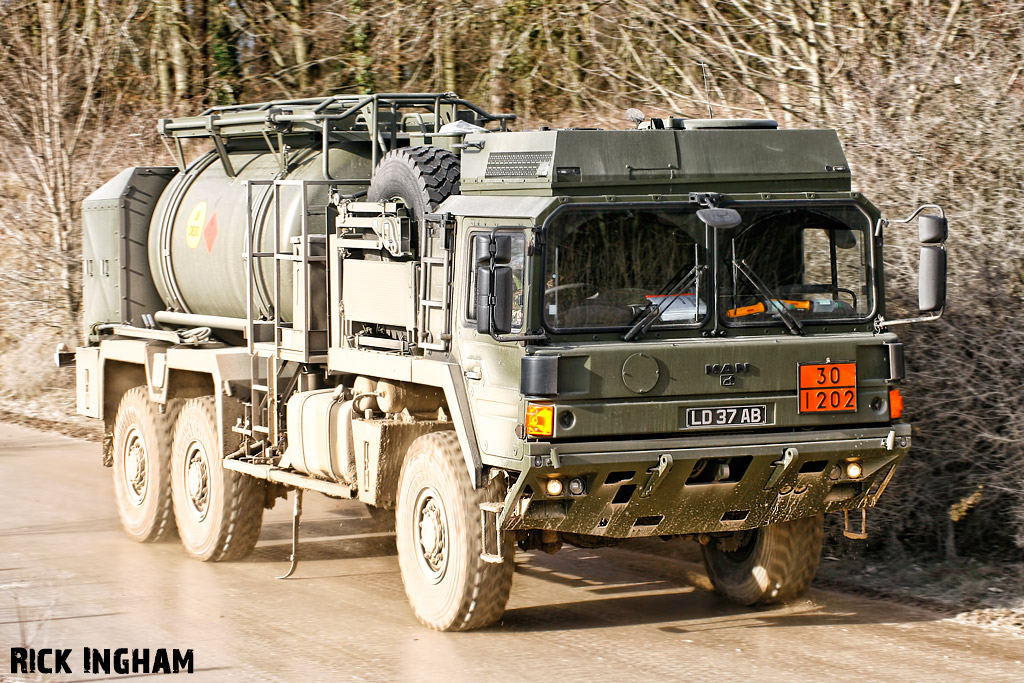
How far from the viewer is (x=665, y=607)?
8.66 meters

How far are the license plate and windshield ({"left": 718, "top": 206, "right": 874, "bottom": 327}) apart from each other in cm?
45

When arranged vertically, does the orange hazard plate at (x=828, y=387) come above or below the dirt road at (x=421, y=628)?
above

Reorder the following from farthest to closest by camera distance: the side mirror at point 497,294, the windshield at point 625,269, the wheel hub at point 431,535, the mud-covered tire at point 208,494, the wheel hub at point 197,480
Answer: the wheel hub at point 197,480
the mud-covered tire at point 208,494
the wheel hub at point 431,535
the windshield at point 625,269
the side mirror at point 497,294

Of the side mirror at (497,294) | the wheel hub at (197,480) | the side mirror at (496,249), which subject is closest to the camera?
the side mirror at (497,294)

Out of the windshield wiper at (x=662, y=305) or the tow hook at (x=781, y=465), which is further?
the tow hook at (x=781, y=465)

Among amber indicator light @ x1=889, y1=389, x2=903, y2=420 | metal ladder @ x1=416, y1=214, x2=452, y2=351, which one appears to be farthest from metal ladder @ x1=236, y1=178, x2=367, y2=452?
amber indicator light @ x1=889, y1=389, x2=903, y2=420

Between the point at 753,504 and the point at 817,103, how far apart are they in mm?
5118

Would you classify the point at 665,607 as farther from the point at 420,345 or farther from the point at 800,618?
the point at 420,345

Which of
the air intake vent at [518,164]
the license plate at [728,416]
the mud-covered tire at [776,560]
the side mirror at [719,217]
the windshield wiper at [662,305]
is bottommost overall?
the mud-covered tire at [776,560]

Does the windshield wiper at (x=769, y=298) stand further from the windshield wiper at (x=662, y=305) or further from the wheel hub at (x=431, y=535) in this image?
the wheel hub at (x=431, y=535)

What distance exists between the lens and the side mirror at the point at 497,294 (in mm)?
7035

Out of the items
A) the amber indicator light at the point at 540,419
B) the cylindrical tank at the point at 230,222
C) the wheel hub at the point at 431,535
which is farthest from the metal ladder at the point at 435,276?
the cylindrical tank at the point at 230,222

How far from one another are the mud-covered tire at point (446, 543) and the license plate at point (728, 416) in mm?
1083

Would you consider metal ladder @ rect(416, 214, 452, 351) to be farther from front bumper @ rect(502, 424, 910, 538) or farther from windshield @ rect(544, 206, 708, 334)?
front bumper @ rect(502, 424, 910, 538)
